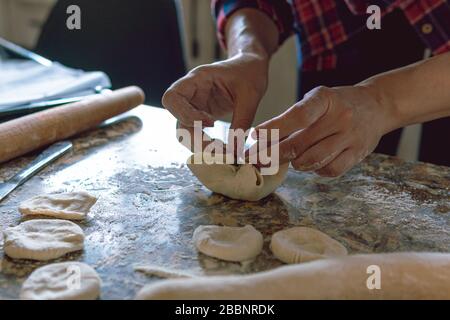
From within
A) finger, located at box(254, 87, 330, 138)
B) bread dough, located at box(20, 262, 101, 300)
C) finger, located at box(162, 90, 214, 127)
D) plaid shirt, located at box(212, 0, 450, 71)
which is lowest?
bread dough, located at box(20, 262, 101, 300)

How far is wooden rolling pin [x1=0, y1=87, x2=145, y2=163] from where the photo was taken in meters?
1.10

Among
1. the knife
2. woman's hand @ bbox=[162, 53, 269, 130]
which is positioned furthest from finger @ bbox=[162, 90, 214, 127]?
the knife

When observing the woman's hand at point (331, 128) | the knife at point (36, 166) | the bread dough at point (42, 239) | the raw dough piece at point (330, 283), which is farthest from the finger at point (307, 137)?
the knife at point (36, 166)

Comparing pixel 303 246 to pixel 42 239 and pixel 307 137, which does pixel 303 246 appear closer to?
pixel 307 137

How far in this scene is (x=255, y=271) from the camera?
2.54 ft

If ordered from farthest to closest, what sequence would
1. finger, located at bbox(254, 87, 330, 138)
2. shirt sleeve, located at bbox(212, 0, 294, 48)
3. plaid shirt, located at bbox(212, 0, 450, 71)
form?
shirt sleeve, located at bbox(212, 0, 294, 48), plaid shirt, located at bbox(212, 0, 450, 71), finger, located at bbox(254, 87, 330, 138)

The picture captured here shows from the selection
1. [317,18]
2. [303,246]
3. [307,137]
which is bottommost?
[303,246]

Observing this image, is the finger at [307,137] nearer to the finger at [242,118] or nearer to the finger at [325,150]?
the finger at [325,150]

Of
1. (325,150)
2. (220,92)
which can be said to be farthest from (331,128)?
(220,92)

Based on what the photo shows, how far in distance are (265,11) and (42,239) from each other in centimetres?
87

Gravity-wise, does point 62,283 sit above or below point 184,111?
below

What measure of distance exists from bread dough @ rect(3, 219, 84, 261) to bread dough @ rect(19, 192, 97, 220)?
3 centimetres

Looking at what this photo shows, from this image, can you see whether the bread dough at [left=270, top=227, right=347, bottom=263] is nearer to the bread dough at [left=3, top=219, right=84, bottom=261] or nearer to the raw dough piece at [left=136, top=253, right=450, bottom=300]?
the raw dough piece at [left=136, top=253, right=450, bottom=300]

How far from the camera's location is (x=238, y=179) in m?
0.96
